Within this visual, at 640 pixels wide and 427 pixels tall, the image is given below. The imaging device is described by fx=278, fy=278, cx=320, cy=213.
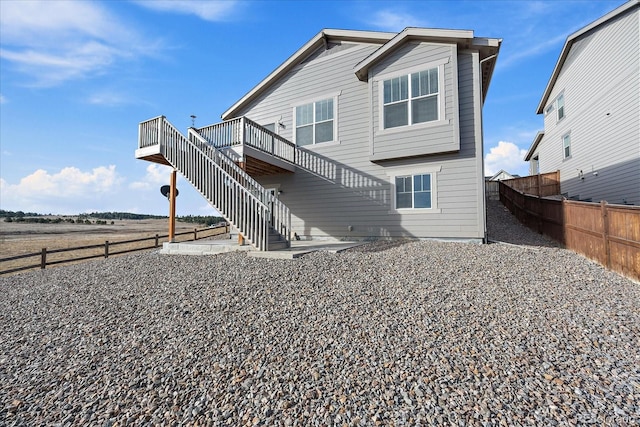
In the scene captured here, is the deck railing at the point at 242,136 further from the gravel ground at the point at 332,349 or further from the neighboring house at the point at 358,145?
the gravel ground at the point at 332,349

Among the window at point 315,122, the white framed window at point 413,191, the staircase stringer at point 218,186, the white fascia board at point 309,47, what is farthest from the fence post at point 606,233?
the white fascia board at point 309,47

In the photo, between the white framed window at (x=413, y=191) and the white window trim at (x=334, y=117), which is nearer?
the white framed window at (x=413, y=191)

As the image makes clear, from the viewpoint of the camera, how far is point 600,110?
11.7m

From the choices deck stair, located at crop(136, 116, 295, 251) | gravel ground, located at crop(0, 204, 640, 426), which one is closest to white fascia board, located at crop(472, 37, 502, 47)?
gravel ground, located at crop(0, 204, 640, 426)

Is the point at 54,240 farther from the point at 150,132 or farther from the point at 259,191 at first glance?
the point at 259,191

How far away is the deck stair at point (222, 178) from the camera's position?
7395mm

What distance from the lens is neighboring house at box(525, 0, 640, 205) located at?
10.0 m

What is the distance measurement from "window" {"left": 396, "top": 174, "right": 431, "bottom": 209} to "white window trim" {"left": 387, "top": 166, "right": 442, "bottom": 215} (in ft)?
0.34

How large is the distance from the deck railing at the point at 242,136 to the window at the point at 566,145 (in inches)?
589

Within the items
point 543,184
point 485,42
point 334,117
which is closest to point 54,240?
point 334,117

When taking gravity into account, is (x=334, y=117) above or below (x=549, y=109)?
below

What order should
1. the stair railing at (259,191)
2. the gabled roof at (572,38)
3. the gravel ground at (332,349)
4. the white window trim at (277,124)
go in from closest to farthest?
Result: the gravel ground at (332,349), the stair railing at (259,191), the gabled roof at (572,38), the white window trim at (277,124)

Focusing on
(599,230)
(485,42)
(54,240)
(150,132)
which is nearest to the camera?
(599,230)

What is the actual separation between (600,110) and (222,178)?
15.5 meters
